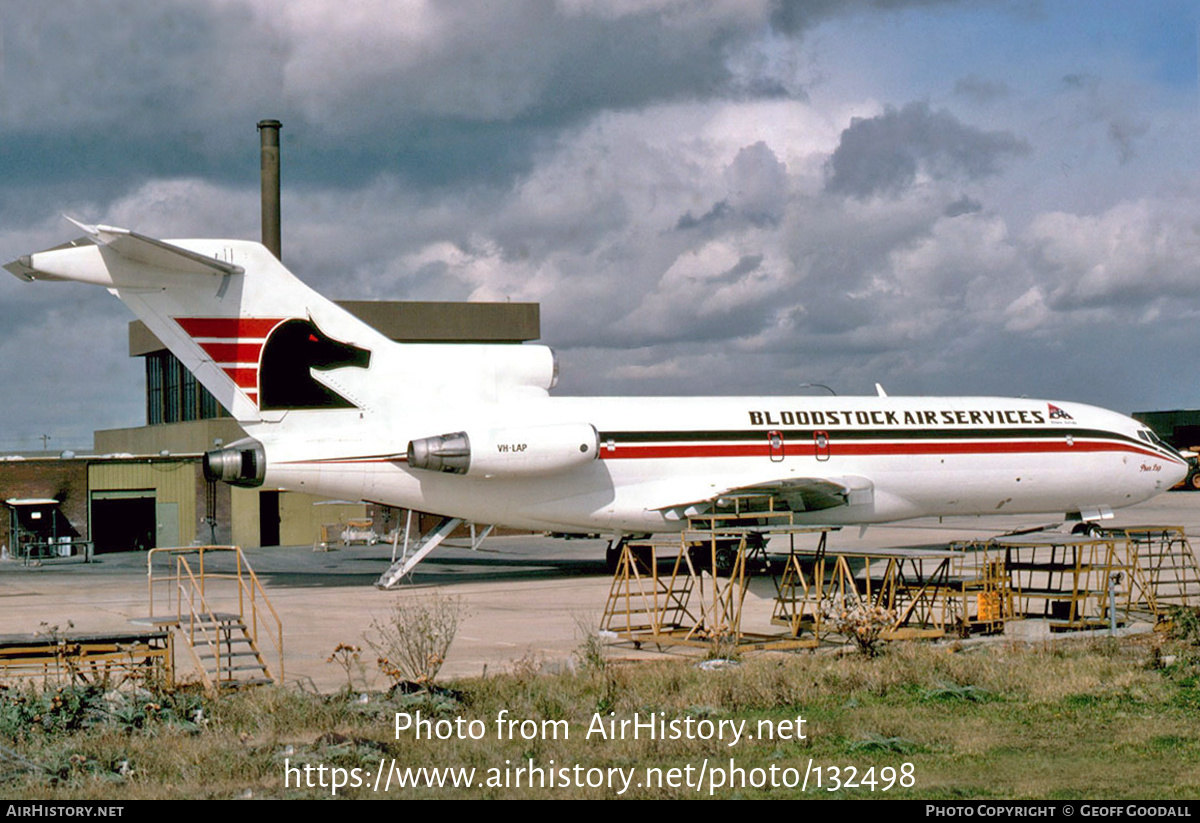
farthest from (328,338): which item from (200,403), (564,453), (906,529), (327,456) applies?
(200,403)

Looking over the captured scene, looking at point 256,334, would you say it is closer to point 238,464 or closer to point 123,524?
point 238,464

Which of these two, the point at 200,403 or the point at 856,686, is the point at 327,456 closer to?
the point at 856,686

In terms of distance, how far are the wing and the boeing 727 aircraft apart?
50mm

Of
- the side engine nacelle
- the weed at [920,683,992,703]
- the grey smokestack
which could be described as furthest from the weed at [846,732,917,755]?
the grey smokestack

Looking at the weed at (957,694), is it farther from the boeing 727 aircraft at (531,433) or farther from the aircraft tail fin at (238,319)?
the aircraft tail fin at (238,319)

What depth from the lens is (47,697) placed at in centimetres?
1127

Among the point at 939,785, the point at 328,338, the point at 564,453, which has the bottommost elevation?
the point at 939,785

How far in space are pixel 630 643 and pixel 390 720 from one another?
6122 millimetres

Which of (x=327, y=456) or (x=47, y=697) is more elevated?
(x=327, y=456)

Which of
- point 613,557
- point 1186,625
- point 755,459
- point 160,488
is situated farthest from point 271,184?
point 1186,625

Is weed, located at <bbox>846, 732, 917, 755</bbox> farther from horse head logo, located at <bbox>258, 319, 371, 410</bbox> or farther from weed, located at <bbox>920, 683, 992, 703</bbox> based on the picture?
horse head logo, located at <bbox>258, 319, 371, 410</bbox>

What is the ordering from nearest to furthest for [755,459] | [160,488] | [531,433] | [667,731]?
1. [667,731]
2. [531,433]
3. [755,459]
4. [160,488]

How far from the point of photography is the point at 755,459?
2622 cm

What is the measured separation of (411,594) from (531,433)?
4000 millimetres
